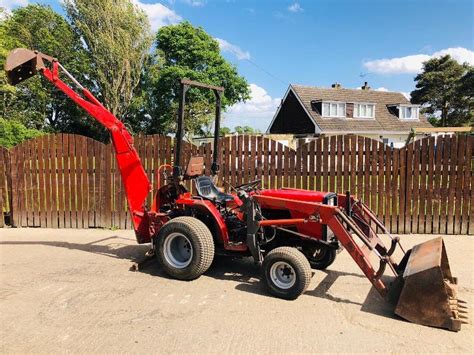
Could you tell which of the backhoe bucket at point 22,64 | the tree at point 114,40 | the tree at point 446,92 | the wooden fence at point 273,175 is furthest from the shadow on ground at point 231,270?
the tree at point 446,92

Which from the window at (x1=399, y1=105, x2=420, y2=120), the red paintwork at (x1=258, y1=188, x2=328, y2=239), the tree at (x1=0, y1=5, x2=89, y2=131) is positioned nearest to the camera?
the red paintwork at (x1=258, y1=188, x2=328, y2=239)

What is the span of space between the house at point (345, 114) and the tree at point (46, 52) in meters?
17.1

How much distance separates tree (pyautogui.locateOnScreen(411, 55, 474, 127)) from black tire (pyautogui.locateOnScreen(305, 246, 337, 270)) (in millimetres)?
45610

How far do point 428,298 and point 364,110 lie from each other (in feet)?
110

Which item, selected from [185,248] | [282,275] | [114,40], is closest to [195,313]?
[282,275]

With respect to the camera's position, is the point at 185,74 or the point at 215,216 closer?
the point at 215,216

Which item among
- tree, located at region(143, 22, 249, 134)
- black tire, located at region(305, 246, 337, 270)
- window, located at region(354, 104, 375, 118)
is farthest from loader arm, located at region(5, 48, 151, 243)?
window, located at region(354, 104, 375, 118)

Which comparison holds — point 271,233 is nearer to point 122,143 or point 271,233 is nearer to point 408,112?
point 122,143

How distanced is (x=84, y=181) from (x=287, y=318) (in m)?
5.74

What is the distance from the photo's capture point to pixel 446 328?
12.3 ft

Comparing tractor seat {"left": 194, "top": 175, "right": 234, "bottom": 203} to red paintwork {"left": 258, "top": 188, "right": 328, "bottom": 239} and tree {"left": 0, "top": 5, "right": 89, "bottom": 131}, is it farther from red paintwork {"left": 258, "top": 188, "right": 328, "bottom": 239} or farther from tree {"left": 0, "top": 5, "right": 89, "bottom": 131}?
tree {"left": 0, "top": 5, "right": 89, "bottom": 131}

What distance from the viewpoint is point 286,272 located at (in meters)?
4.65

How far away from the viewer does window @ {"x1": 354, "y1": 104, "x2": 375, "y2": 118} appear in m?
34.8

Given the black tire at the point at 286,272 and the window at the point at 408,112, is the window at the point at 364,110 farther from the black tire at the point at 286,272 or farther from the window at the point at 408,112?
the black tire at the point at 286,272
